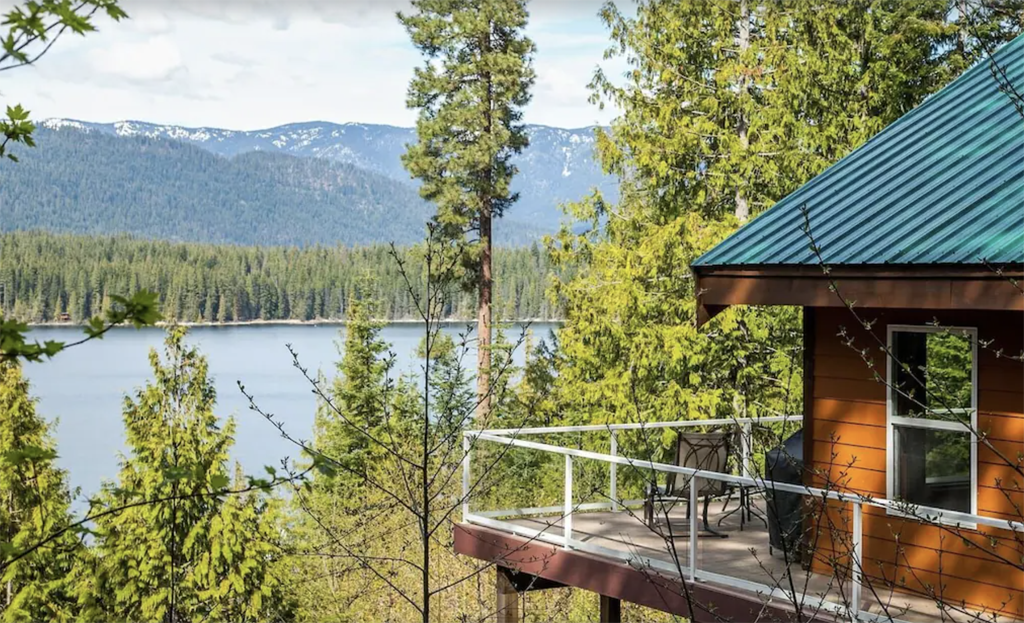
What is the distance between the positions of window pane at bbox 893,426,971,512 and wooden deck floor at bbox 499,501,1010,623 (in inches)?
25.5

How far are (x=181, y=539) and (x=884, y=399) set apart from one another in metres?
11.3

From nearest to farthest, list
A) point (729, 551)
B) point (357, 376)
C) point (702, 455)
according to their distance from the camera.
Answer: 1. point (729, 551)
2. point (702, 455)
3. point (357, 376)

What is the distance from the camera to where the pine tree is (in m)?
32.2

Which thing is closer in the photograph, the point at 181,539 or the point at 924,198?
the point at 924,198

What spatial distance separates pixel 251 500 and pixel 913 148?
37.2ft

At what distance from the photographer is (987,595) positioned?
23.8 feet

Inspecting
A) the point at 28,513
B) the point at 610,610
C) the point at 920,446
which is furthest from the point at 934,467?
the point at 28,513

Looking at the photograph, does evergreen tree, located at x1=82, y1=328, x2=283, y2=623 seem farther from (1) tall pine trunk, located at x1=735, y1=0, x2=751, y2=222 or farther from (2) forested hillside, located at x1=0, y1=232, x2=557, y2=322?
(2) forested hillside, located at x1=0, y1=232, x2=557, y2=322

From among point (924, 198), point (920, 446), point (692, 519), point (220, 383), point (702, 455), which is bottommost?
point (220, 383)

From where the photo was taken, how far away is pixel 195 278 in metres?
119

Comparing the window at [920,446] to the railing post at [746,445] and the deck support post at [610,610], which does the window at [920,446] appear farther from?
the deck support post at [610,610]

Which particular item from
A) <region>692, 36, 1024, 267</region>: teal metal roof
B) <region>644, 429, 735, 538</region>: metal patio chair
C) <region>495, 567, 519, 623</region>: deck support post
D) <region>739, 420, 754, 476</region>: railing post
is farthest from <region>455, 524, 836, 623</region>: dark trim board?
<region>692, 36, 1024, 267</region>: teal metal roof

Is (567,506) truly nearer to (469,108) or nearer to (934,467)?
(934,467)

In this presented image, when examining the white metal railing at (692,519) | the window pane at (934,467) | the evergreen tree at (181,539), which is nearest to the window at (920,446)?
the window pane at (934,467)
